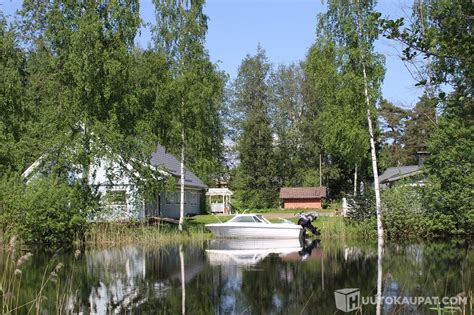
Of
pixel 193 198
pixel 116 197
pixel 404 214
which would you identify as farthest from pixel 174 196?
pixel 404 214

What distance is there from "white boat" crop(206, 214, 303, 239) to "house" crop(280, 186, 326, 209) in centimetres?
2749

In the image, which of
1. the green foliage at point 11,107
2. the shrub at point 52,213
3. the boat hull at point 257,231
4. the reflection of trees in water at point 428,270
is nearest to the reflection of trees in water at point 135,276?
the shrub at point 52,213

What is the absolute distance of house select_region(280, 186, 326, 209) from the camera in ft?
186

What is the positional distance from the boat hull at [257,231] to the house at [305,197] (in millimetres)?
Answer: 27672

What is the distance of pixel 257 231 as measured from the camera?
1144 inches

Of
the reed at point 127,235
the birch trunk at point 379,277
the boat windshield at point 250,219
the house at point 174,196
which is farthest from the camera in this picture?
the house at point 174,196

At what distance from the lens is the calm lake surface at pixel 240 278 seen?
452 inches

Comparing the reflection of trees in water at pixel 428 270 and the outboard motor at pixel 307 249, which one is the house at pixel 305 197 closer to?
the outboard motor at pixel 307 249

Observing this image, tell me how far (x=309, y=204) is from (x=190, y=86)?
29.0m

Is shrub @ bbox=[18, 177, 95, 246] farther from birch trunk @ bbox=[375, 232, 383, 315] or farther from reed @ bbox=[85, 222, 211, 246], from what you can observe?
birch trunk @ bbox=[375, 232, 383, 315]

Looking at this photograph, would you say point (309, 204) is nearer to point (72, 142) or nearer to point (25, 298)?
point (72, 142)

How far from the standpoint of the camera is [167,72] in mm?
30531

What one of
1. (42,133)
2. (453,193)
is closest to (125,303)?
(42,133)

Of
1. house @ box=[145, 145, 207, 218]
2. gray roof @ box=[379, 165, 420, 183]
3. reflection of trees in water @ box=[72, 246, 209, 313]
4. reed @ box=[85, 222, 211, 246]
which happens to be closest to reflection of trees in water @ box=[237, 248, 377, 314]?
reflection of trees in water @ box=[72, 246, 209, 313]
